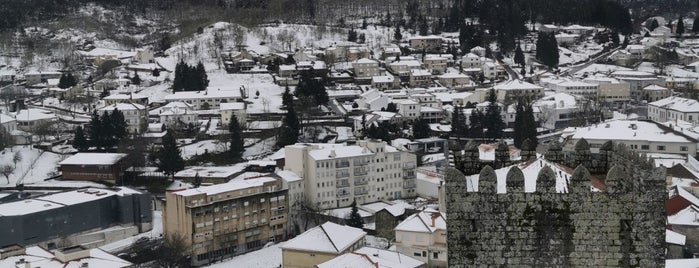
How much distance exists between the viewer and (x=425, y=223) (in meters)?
27.0

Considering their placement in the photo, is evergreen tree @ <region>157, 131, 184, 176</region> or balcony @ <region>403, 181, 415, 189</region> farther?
evergreen tree @ <region>157, 131, 184, 176</region>

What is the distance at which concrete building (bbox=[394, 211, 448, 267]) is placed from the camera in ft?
87.4

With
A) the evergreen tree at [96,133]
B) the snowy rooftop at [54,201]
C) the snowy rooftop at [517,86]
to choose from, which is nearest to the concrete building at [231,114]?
the evergreen tree at [96,133]

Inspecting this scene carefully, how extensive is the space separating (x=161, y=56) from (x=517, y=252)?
70426 mm

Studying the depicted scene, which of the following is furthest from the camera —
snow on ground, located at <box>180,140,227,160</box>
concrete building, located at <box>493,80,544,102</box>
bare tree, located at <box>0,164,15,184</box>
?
concrete building, located at <box>493,80,544,102</box>

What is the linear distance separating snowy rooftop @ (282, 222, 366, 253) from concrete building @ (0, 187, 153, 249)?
1041cm

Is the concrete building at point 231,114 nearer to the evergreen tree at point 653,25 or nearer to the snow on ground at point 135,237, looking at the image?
the snow on ground at point 135,237

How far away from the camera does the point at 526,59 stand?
73.4m

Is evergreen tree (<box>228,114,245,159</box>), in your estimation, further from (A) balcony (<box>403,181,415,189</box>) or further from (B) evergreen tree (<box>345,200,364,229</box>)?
(B) evergreen tree (<box>345,200,364,229</box>)

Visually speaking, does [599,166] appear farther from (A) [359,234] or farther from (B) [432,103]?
(B) [432,103]

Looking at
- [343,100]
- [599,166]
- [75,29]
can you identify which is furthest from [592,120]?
[75,29]

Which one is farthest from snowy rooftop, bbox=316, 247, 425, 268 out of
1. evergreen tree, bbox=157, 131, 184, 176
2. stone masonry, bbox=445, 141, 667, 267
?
stone masonry, bbox=445, 141, 667, 267

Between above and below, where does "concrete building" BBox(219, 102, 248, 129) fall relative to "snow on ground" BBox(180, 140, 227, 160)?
above

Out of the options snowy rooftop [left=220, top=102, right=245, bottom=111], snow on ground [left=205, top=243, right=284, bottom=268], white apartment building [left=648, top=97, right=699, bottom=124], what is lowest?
snow on ground [left=205, top=243, right=284, bottom=268]
